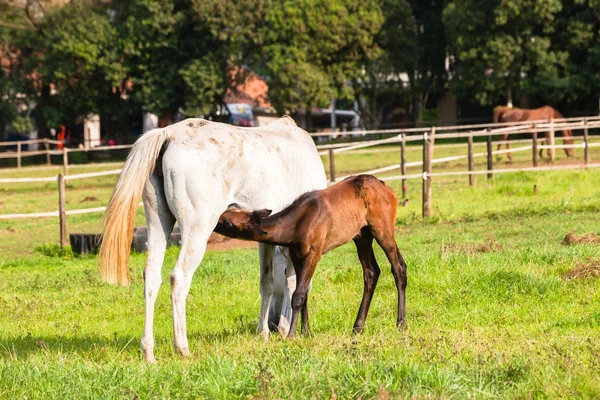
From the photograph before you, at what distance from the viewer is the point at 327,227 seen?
700 centimetres

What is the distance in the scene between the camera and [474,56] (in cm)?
3547

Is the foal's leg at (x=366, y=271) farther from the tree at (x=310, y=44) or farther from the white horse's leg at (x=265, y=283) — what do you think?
the tree at (x=310, y=44)

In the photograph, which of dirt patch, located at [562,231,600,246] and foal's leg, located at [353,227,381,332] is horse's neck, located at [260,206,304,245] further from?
dirt patch, located at [562,231,600,246]

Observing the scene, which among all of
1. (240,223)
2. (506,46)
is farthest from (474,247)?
(506,46)

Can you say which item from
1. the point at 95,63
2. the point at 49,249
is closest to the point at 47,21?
the point at 95,63

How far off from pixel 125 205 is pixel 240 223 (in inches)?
34.0

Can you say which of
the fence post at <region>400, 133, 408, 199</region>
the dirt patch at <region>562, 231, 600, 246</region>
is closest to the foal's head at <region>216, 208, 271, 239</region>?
the dirt patch at <region>562, 231, 600, 246</region>

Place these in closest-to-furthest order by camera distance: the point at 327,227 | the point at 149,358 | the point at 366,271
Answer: the point at 149,358
the point at 327,227
the point at 366,271

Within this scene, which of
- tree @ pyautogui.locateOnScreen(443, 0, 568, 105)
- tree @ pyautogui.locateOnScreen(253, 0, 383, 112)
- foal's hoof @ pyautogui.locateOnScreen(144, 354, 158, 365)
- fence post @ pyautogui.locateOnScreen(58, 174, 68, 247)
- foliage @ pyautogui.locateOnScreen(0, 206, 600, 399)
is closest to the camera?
foliage @ pyautogui.locateOnScreen(0, 206, 600, 399)

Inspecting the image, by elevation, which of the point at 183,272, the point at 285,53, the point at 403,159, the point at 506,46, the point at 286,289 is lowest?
the point at 286,289

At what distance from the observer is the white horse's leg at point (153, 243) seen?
6363 millimetres

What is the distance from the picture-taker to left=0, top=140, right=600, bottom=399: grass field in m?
4.99

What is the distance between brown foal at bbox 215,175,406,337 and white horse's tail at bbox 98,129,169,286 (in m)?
0.65

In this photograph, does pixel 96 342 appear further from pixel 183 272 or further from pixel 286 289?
pixel 286 289
